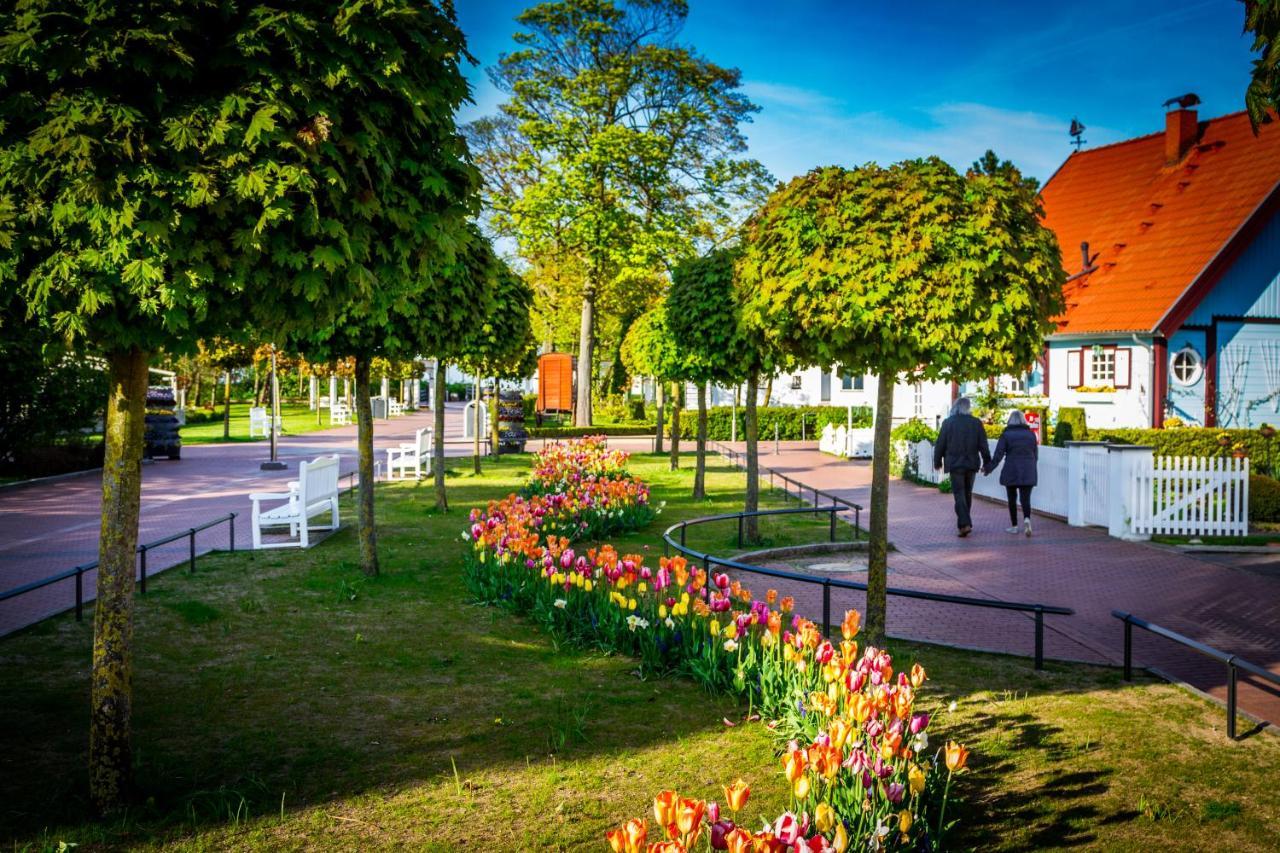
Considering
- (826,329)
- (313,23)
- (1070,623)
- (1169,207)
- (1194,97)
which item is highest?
(1194,97)

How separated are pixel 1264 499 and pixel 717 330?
891cm

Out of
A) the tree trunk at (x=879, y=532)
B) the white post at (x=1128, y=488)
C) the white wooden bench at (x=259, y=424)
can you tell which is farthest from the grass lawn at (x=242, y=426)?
the tree trunk at (x=879, y=532)

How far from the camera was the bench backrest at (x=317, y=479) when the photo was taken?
11.8 metres

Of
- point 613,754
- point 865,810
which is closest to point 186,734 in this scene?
point 613,754

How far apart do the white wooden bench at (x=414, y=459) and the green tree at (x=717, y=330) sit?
809cm

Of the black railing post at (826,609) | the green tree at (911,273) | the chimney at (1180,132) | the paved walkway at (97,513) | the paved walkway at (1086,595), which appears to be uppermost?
the chimney at (1180,132)

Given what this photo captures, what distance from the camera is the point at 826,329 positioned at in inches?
259

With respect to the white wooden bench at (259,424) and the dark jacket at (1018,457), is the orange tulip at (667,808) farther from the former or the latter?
the white wooden bench at (259,424)

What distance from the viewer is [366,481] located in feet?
32.8

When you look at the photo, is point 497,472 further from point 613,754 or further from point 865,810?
point 865,810

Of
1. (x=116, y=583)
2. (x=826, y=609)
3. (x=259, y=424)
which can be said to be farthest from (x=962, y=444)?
(x=259, y=424)

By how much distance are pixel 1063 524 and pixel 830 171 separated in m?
10.2

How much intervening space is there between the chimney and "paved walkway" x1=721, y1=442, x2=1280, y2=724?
18.1m

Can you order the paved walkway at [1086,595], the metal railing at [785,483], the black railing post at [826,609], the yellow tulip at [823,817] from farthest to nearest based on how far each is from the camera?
1. the metal railing at [785,483]
2. the paved walkway at [1086,595]
3. the black railing post at [826,609]
4. the yellow tulip at [823,817]
